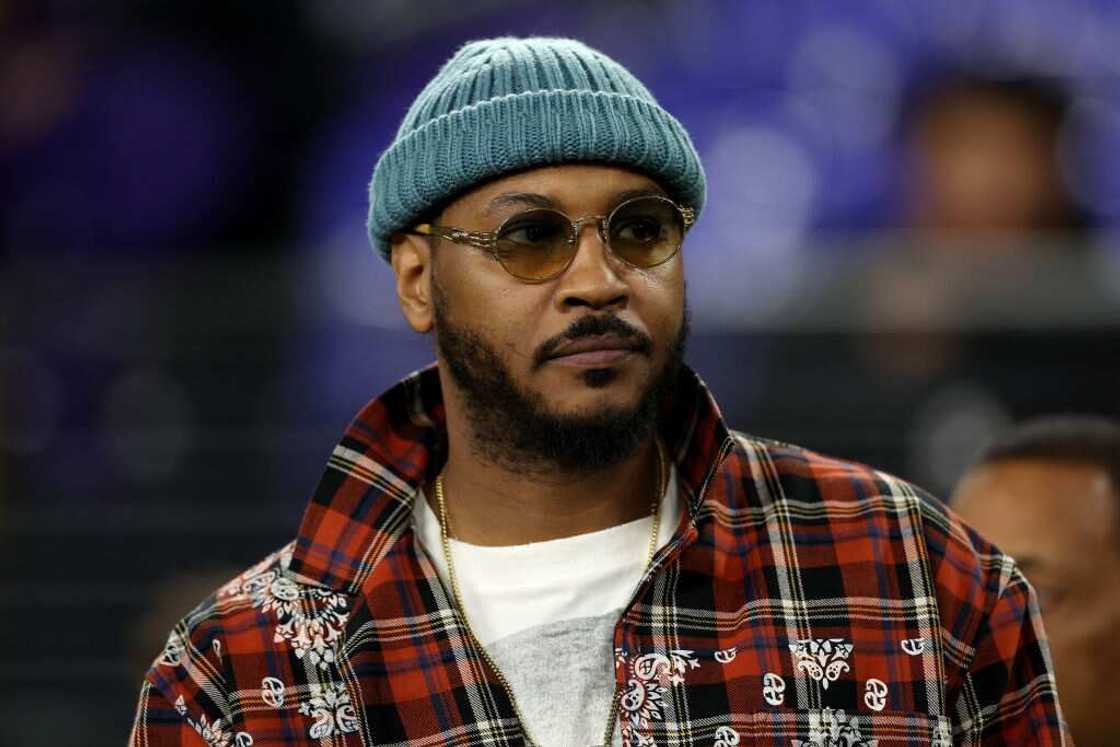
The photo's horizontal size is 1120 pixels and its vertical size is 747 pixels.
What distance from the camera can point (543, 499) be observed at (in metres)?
3.06

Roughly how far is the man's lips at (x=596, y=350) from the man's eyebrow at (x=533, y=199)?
8.7 inches

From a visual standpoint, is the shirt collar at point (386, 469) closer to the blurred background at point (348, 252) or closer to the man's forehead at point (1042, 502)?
the man's forehead at point (1042, 502)

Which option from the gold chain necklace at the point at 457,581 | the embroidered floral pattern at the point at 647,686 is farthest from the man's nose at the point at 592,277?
the embroidered floral pattern at the point at 647,686

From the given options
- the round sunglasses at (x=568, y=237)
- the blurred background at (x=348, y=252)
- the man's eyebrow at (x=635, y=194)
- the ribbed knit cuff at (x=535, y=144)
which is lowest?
the round sunglasses at (x=568, y=237)

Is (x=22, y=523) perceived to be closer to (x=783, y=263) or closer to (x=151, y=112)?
(x=151, y=112)

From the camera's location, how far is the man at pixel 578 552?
2.80 metres

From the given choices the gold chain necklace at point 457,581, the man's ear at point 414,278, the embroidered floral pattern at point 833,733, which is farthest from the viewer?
the man's ear at point 414,278

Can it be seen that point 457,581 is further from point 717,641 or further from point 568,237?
point 568,237

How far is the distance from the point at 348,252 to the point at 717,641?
194 inches

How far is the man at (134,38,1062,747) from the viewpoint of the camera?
280 centimetres

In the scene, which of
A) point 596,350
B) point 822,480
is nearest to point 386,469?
point 596,350

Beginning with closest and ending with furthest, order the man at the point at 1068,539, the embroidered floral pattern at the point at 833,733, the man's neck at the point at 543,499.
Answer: the embroidered floral pattern at the point at 833,733 → the man's neck at the point at 543,499 → the man at the point at 1068,539

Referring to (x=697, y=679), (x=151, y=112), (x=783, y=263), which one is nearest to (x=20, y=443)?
(x=151, y=112)

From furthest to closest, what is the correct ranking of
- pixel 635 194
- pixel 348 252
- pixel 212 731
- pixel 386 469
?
pixel 348 252 → pixel 386 469 → pixel 635 194 → pixel 212 731
